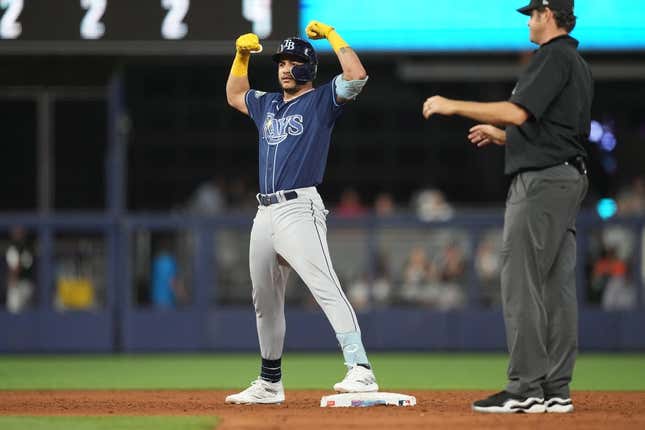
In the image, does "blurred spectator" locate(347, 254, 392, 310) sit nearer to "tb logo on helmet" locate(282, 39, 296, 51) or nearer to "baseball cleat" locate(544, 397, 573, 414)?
"tb logo on helmet" locate(282, 39, 296, 51)

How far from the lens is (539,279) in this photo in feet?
19.2

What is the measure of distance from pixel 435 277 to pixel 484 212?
1.00m

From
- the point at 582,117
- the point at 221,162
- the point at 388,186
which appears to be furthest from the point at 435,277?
the point at 582,117

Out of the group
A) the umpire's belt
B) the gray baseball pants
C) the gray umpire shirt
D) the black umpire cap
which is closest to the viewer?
the gray umpire shirt

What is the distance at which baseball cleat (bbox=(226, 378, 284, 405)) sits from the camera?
6715 millimetres

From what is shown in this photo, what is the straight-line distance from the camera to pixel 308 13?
406 inches

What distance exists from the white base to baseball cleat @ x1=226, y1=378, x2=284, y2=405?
0.43 metres

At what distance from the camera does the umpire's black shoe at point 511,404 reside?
579 cm

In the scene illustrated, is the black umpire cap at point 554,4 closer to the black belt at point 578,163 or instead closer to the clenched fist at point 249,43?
the black belt at point 578,163

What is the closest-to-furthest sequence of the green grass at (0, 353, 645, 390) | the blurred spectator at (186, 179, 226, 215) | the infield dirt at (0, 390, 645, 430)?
the infield dirt at (0, 390, 645, 430) < the green grass at (0, 353, 645, 390) < the blurred spectator at (186, 179, 226, 215)

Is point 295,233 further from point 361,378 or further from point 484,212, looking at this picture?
point 484,212

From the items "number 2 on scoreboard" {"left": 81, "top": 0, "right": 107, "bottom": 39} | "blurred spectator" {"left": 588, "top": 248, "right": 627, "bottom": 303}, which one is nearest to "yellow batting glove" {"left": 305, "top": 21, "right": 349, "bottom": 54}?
"number 2 on scoreboard" {"left": 81, "top": 0, "right": 107, "bottom": 39}

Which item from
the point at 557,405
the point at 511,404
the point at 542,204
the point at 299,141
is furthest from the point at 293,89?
the point at 557,405

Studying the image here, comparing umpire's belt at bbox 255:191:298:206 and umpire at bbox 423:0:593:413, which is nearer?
umpire at bbox 423:0:593:413
